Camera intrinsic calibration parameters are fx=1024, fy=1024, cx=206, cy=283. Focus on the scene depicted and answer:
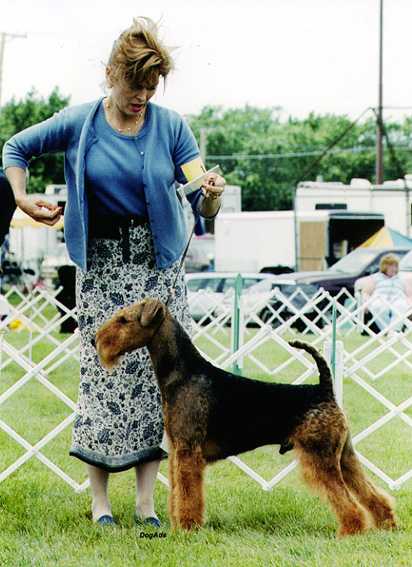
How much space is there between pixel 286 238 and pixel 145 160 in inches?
809

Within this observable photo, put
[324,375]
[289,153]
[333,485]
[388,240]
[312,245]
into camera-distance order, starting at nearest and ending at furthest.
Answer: [333,485] → [324,375] → [388,240] → [312,245] → [289,153]

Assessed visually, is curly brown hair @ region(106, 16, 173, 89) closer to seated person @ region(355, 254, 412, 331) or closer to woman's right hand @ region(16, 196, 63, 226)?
woman's right hand @ region(16, 196, 63, 226)

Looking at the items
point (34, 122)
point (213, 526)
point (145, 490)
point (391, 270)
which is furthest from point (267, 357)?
point (34, 122)

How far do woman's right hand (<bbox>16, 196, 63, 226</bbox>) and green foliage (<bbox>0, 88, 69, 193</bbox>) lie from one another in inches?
1287

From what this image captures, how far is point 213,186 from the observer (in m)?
3.88

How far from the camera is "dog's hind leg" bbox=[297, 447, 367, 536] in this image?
12.6 feet

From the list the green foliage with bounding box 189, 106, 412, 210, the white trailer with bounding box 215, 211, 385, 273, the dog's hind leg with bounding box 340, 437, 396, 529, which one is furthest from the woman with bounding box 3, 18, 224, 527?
the green foliage with bounding box 189, 106, 412, 210

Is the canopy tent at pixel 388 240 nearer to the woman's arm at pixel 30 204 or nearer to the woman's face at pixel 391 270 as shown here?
the woman's face at pixel 391 270

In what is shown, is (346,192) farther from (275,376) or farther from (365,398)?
(365,398)

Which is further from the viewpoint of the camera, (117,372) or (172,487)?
(117,372)

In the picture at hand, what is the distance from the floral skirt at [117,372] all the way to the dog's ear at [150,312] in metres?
0.31

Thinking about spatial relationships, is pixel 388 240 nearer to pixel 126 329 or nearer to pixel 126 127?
pixel 126 127

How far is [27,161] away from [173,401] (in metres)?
1.13

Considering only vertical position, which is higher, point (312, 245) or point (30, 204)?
point (30, 204)
